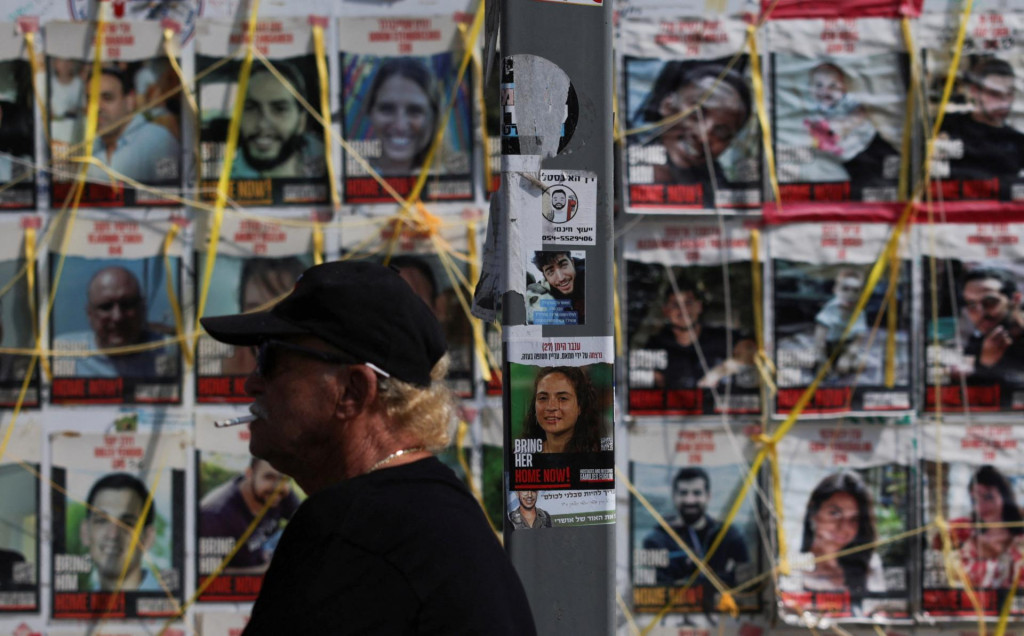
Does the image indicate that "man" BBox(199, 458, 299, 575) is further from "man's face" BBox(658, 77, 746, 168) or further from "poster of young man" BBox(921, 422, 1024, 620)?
"poster of young man" BBox(921, 422, 1024, 620)

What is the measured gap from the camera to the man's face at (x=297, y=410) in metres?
1.37

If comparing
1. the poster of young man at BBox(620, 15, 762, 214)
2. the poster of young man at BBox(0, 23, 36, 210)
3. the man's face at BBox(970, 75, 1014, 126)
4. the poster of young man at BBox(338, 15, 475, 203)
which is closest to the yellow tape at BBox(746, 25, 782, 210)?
the poster of young man at BBox(620, 15, 762, 214)

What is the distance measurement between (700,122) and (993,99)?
1.00 metres

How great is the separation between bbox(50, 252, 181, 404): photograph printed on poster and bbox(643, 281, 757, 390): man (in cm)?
168

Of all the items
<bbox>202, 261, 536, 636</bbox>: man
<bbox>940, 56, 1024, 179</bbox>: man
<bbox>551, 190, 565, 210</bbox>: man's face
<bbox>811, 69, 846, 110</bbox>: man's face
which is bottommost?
<bbox>202, 261, 536, 636</bbox>: man

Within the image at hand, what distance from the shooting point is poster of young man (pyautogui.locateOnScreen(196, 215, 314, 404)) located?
3.25m

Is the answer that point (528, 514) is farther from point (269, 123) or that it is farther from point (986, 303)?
point (986, 303)

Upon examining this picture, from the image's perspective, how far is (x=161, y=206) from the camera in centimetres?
326

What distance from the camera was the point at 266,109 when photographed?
3254mm

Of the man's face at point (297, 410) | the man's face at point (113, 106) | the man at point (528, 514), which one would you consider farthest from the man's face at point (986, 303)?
the man's face at point (113, 106)

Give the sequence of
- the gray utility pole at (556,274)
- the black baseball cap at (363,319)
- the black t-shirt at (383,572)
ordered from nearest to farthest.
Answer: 1. the black t-shirt at (383,572)
2. the black baseball cap at (363,319)
3. the gray utility pole at (556,274)

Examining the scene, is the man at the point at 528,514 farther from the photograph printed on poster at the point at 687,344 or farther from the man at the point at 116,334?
the man at the point at 116,334

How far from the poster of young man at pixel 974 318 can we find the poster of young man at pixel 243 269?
84.4 inches

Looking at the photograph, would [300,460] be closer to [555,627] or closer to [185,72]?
[555,627]
